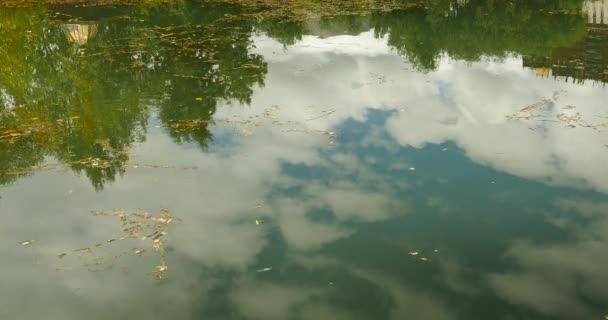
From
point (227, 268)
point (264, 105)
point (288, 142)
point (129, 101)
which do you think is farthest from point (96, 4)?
point (227, 268)

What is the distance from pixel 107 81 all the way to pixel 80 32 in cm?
618

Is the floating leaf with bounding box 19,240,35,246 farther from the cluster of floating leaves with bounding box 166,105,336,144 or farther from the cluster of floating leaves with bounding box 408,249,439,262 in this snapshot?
the cluster of floating leaves with bounding box 408,249,439,262

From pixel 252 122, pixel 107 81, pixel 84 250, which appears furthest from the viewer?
pixel 107 81

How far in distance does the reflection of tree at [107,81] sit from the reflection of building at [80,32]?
0.12ft

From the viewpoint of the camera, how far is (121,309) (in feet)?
20.3

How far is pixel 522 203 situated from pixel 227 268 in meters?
4.60

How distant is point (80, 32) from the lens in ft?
60.7

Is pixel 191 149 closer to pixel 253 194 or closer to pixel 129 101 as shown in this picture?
pixel 253 194

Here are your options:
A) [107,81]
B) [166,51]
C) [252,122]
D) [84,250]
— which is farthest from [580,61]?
[84,250]

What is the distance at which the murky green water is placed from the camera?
636 centimetres

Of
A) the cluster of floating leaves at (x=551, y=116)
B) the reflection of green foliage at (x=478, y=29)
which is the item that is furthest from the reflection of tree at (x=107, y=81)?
the cluster of floating leaves at (x=551, y=116)

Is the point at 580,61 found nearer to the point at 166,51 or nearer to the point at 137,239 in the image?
the point at 166,51

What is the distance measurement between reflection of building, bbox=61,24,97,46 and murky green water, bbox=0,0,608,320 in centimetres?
113

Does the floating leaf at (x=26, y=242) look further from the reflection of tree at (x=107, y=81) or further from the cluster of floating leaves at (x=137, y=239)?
the reflection of tree at (x=107, y=81)
